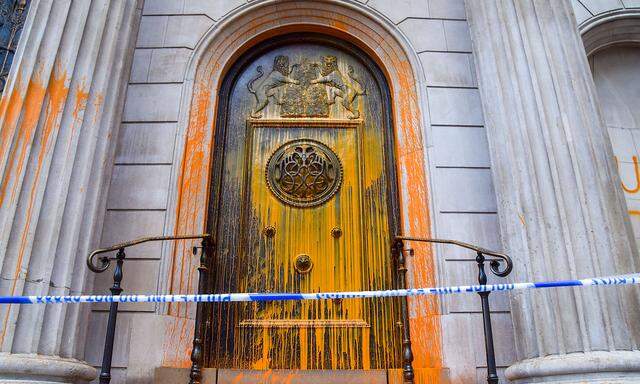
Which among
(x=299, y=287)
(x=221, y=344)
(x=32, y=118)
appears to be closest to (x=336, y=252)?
(x=299, y=287)

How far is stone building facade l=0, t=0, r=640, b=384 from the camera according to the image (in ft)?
12.9

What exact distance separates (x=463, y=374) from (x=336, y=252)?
1763 mm

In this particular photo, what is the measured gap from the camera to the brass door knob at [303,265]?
5332 millimetres

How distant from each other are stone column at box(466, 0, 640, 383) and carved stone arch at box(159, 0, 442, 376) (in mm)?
815

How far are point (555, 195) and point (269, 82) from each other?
3.53 m

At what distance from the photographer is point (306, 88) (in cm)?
607

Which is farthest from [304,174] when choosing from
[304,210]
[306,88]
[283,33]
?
[283,33]

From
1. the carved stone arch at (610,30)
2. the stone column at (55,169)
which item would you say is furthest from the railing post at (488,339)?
the carved stone arch at (610,30)

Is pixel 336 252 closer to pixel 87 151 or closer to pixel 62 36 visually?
pixel 87 151

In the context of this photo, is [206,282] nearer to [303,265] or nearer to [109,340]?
[303,265]

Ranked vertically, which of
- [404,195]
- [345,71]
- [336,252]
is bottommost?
[336,252]

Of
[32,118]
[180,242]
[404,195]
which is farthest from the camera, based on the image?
[404,195]

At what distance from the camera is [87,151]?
4379 mm

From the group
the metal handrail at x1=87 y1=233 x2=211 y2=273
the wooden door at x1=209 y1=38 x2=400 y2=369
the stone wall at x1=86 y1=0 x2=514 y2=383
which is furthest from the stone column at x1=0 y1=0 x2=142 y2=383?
the wooden door at x1=209 y1=38 x2=400 y2=369
